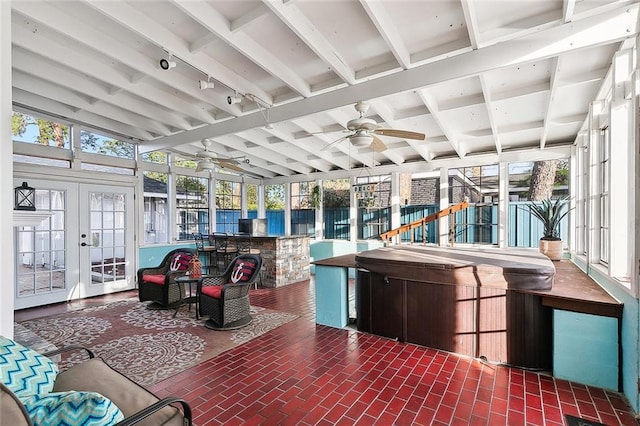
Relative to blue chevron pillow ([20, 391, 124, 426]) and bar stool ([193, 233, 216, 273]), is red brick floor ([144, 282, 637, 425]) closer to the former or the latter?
blue chevron pillow ([20, 391, 124, 426])

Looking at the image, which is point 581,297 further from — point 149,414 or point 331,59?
point 149,414

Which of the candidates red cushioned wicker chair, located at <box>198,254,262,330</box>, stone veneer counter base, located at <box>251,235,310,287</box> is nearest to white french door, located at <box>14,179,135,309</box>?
stone veneer counter base, located at <box>251,235,310,287</box>

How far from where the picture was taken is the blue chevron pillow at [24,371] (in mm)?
1572

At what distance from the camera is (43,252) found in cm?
536

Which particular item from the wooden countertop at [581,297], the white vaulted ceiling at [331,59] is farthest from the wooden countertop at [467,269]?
the white vaulted ceiling at [331,59]

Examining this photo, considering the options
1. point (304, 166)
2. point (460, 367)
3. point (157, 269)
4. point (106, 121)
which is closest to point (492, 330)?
point (460, 367)

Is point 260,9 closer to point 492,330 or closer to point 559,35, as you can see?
point 559,35

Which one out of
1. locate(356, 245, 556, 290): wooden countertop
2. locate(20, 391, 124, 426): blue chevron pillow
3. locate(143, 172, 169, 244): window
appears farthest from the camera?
locate(143, 172, 169, 244): window

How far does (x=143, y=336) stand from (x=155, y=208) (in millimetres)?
4208

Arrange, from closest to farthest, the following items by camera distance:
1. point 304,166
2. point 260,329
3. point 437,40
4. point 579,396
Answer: point 579,396 → point 437,40 → point 260,329 → point 304,166

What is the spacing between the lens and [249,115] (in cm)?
469

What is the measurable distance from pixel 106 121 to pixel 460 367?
23.2ft

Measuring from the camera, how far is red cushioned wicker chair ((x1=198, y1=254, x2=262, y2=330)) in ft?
13.2

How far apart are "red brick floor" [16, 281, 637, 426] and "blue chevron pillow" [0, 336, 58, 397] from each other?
39.4 inches
